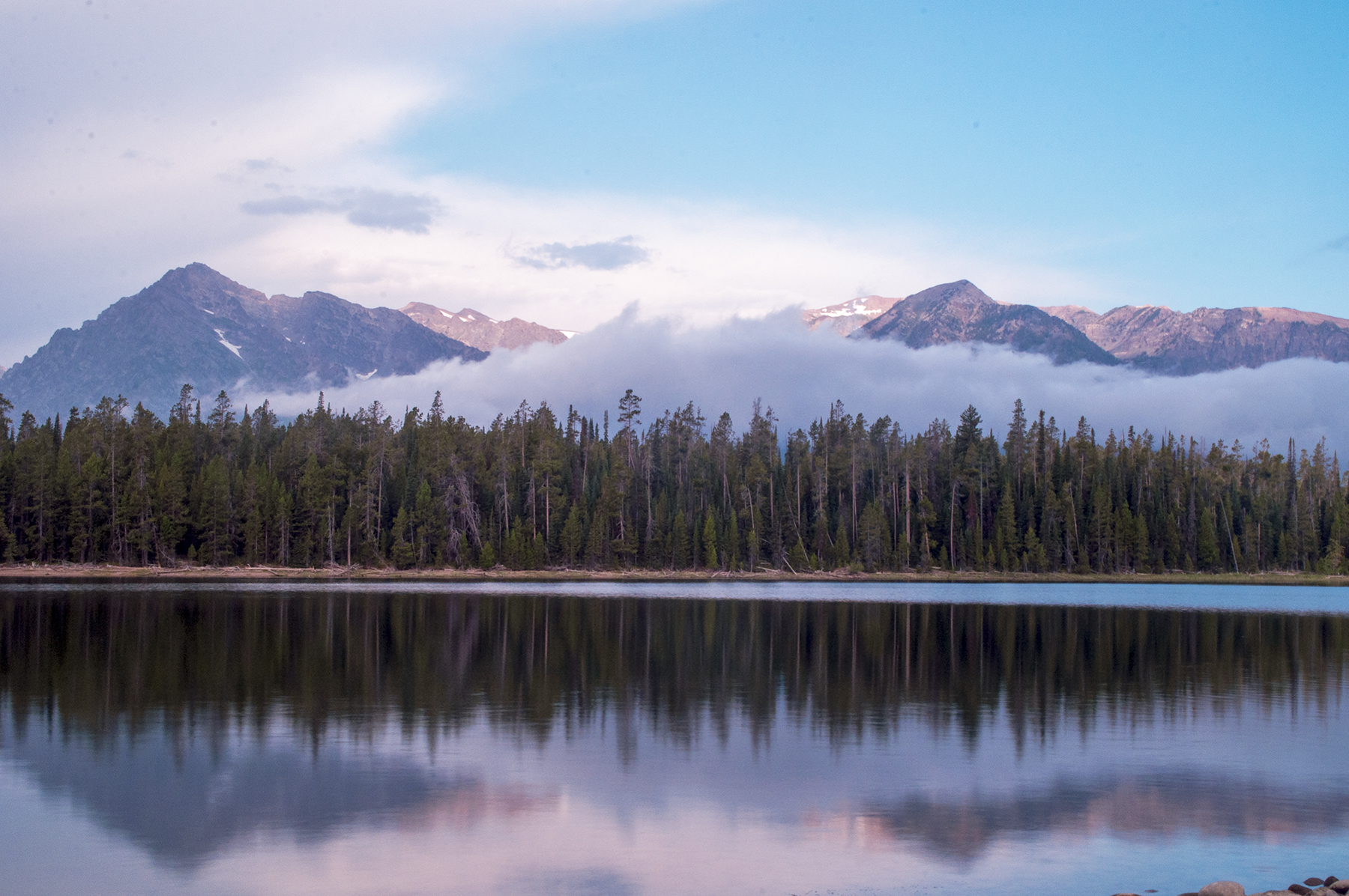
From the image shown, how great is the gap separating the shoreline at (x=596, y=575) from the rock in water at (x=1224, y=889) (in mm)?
97668

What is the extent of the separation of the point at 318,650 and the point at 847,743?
23134mm

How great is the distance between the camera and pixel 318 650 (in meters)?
40.1

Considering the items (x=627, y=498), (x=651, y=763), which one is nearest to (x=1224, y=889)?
(x=651, y=763)

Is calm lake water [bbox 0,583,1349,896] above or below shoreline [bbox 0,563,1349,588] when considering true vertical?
above

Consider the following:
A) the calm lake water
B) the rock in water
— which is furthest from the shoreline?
the rock in water

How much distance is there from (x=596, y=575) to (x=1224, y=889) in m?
115

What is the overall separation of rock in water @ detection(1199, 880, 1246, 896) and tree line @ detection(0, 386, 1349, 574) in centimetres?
11760

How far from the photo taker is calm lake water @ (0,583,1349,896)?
599 inches

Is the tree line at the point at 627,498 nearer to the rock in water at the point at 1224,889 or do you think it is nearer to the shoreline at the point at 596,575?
the shoreline at the point at 596,575

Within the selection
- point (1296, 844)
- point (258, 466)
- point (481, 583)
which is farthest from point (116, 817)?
point (258, 466)

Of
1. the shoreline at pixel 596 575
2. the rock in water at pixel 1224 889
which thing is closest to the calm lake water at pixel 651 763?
the rock in water at pixel 1224 889

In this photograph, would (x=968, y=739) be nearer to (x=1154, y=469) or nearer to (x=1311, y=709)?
(x=1311, y=709)

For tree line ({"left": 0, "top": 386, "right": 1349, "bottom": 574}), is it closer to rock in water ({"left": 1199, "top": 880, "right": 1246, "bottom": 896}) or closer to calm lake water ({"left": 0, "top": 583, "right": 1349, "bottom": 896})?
calm lake water ({"left": 0, "top": 583, "right": 1349, "bottom": 896})

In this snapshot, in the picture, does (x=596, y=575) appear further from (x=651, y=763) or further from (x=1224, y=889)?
(x=1224, y=889)
